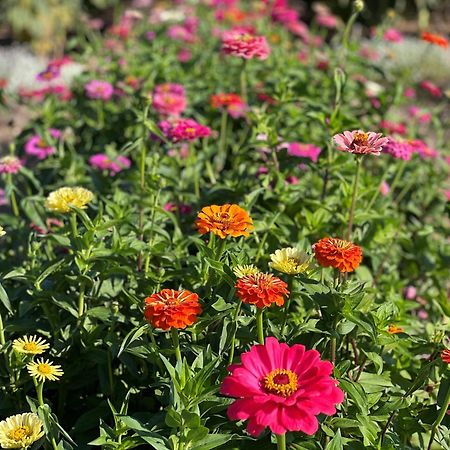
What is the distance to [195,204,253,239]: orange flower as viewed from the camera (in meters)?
1.30

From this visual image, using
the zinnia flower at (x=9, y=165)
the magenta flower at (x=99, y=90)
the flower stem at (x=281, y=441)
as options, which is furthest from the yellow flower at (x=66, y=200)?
the magenta flower at (x=99, y=90)

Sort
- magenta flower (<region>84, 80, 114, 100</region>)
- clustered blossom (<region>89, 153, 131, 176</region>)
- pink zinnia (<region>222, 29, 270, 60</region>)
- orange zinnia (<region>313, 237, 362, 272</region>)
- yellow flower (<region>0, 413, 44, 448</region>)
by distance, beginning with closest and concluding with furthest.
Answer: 1. yellow flower (<region>0, 413, 44, 448</region>)
2. orange zinnia (<region>313, 237, 362, 272</region>)
3. pink zinnia (<region>222, 29, 270, 60</region>)
4. clustered blossom (<region>89, 153, 131, 176</region>)
5. magenta flower (<region>84, 80, 114, 100</region>)

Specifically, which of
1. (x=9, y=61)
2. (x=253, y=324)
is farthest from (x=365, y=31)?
(x=253, y=324)

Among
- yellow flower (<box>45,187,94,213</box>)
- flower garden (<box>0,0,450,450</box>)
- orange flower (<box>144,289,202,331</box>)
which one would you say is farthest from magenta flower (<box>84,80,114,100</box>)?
orange flower (<box>144,289,202,331</box>)

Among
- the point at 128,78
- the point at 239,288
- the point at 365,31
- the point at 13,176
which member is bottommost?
the point at 365,31

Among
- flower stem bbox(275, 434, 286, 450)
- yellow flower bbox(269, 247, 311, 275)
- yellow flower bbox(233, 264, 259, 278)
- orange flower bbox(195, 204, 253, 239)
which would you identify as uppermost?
orange flower bbox(195, 204, 253, 239)

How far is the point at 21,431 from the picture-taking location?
1.16 metres

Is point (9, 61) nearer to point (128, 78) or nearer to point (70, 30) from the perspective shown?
point (70, 30)

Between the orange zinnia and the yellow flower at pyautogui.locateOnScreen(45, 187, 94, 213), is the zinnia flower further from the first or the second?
the orange zinnia

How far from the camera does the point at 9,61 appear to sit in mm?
5863

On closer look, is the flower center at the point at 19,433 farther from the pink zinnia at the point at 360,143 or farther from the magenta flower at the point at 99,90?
the magenta flower at the point at 99,90

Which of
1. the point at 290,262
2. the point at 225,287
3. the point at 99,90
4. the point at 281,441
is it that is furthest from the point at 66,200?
the point at 99,90

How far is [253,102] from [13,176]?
36.7 inches

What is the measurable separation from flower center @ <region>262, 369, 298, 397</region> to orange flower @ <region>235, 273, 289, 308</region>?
11cm
